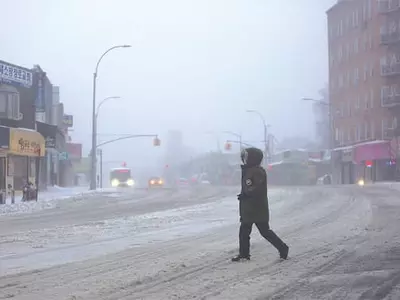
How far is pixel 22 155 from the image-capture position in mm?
38969

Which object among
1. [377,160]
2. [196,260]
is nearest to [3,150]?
[196,260]

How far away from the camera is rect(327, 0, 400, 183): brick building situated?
6122 centimetres

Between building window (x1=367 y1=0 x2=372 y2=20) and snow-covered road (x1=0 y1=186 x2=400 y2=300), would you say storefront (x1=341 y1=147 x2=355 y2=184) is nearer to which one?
building window (x1=367 y1=0 x2=372 y2=20)

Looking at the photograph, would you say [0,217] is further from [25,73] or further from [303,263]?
[25,73]

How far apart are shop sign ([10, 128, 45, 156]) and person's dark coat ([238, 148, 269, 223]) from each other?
2920cm

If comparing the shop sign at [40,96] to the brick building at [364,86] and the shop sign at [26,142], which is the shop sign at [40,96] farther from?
the brick building at [364,86]

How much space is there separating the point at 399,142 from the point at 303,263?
171 feet

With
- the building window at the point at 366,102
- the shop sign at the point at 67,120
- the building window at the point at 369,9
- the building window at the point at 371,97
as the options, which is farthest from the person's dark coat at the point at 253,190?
the building window at the point at 369,9

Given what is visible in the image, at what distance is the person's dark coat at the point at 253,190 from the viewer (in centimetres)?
900

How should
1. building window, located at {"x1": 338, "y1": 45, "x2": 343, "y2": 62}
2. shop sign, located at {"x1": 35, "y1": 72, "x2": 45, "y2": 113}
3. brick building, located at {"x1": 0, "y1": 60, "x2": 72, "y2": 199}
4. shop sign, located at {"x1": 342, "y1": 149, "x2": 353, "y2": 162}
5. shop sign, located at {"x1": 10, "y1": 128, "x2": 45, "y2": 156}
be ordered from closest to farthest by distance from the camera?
shop sign, located at {"x1": 10, "y1": 128, "x2": 45, "y2": 156} < brick building, located at {"x1": 0, "y1": 60, "x2": 72, "y2": 199} < shop sign, located at {"x1": 35, "y1": 72, "x2": 45, "y2": 113} < shop sign, located at {"x1": 342, "y1": 149, "x2": 353, "y2": 162} < building window, located at {"x1": 338, "y1": 45, "x2": 343, "y2": 62}

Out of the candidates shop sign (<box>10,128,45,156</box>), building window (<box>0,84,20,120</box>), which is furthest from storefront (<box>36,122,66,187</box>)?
building window (<box>0,84,20,120</box>)

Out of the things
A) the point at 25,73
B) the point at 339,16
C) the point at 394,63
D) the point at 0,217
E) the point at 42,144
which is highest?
the point at 339,16

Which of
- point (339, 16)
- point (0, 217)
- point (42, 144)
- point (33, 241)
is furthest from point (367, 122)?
point (33, 241)

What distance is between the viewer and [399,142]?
58188 mm
